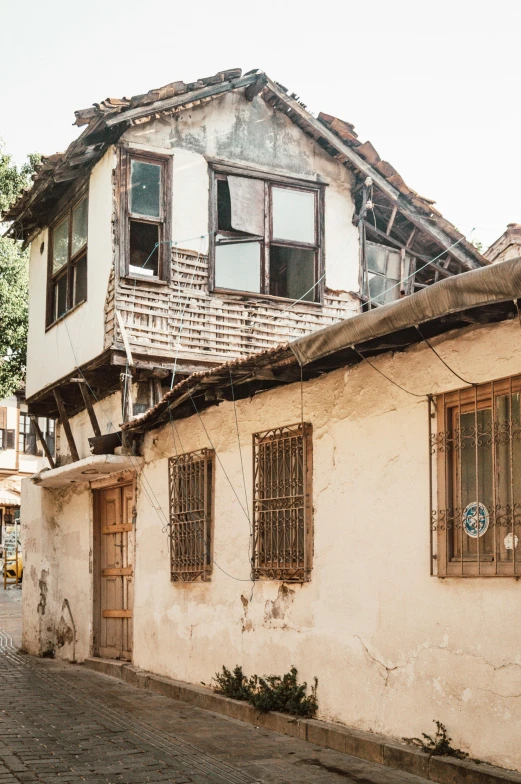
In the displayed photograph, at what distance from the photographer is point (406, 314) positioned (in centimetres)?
639

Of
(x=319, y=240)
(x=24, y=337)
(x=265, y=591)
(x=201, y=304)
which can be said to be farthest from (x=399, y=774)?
(x=24, y=337)

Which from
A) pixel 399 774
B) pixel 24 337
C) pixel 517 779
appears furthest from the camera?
pixel 24 337

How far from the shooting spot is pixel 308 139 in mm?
13992

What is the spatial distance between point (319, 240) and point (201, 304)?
2123 mm

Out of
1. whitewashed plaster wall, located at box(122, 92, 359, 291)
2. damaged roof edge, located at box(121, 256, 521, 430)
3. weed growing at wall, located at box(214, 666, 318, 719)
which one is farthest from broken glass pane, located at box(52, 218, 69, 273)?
weed growing at wall, located at box(214, 666, 318, 719)

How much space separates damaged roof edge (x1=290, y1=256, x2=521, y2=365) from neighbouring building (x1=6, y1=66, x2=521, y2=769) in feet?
0.06

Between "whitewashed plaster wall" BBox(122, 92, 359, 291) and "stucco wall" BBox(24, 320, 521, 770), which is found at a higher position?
"whitewashed plaster wall" BBox(122, 92, 359, 291)

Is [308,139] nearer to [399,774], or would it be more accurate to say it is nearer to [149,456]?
[149,456]

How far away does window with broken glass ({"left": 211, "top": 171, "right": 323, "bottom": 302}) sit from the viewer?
43.3 feet

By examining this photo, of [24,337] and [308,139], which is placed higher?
[308,139]

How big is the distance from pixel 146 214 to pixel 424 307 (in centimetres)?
725

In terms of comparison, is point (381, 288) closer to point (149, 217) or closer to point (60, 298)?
point (149, 217)

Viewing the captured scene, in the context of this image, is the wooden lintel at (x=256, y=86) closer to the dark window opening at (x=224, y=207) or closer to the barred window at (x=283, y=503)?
the dark window opening at (x=224, y=207)

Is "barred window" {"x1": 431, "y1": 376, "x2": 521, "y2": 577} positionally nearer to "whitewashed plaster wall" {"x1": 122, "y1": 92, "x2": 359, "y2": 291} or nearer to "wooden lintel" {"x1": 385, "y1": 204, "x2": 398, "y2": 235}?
"whitewashed plaster wall" {"x1": 122, "y1": 92, "x2": 359, "y2": 291}
